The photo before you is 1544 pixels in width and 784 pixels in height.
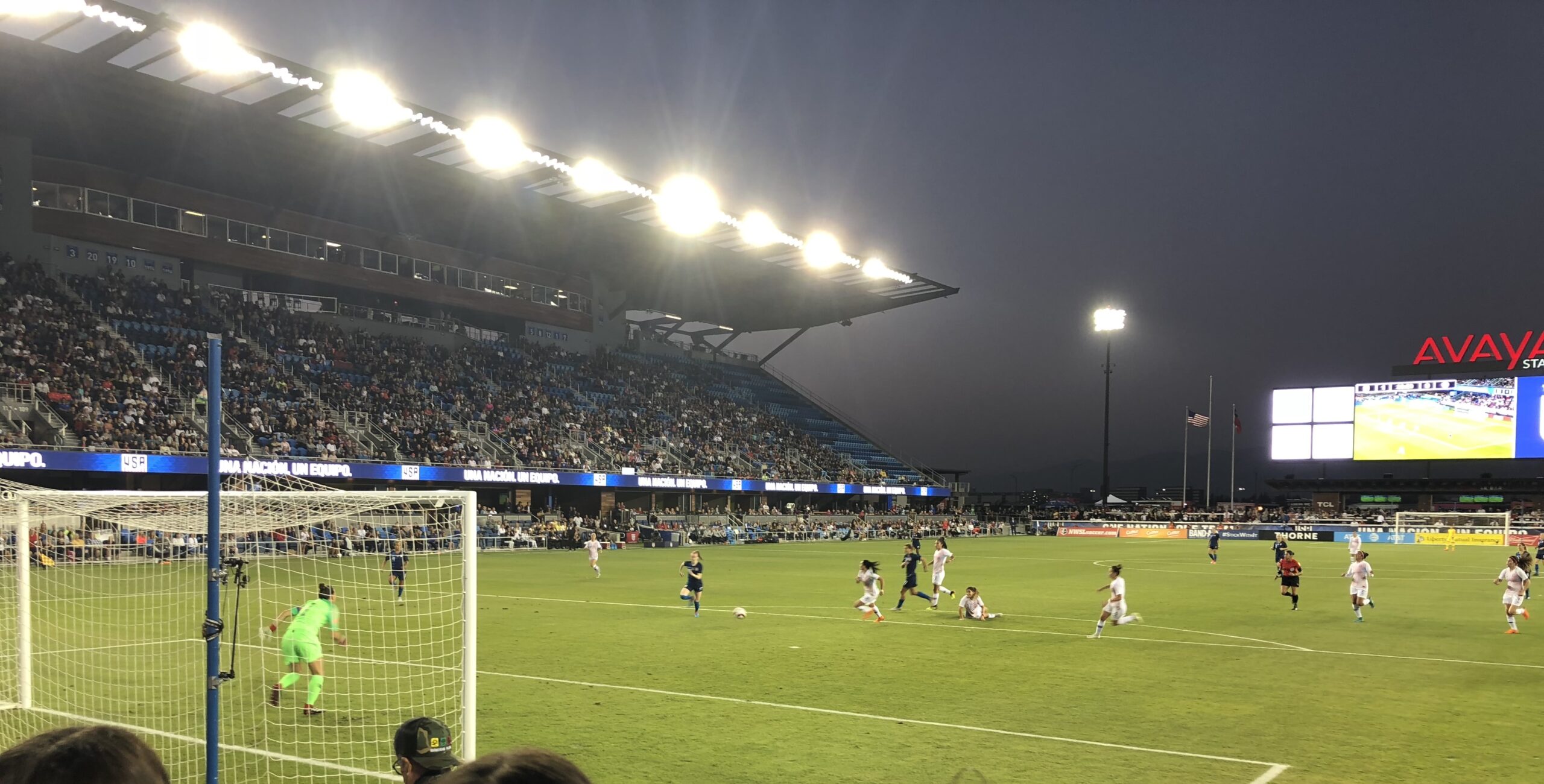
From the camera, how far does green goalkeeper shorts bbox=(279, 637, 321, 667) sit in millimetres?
13234

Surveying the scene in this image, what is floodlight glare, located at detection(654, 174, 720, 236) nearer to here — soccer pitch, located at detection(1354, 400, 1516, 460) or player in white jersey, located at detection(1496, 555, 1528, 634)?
player in white jersey, located at detection(1496, 555, 1528, 634)

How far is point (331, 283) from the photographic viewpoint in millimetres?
57625

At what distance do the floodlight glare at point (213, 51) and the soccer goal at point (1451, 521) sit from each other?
6748cm

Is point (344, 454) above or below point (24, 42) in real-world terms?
below

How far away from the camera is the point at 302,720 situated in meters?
13.0

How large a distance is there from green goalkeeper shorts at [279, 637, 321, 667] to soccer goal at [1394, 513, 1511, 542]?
68806 mm

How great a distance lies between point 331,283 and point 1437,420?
6770 centimetres

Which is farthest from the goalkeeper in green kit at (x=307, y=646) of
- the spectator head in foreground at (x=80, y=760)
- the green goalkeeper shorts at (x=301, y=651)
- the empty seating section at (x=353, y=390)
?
the empty seating section at (x=353, y=390)

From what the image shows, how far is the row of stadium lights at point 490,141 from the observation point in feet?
109

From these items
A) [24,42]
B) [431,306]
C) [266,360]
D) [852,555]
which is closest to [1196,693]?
[852,555]

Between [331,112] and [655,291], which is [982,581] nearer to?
[331,112]

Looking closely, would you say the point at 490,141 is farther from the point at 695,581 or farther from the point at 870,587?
the point at 870,587

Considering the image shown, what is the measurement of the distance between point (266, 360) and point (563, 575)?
71.2ft

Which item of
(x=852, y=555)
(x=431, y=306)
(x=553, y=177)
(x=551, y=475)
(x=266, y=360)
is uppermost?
(x=553, y=177)
